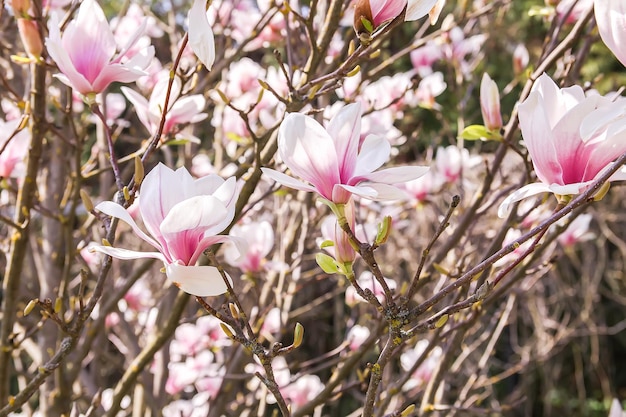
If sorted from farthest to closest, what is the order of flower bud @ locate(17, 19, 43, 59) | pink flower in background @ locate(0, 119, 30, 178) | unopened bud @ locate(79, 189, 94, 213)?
pink flower in background @ locate(0, 119, 30, 178) < flower bud @ locate(17, 19, 43, 59) < unopened bud @ locate(79, 189, 94, 213)

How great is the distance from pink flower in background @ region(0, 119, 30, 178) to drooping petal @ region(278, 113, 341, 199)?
67 cm

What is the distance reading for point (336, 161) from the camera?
2.08ft

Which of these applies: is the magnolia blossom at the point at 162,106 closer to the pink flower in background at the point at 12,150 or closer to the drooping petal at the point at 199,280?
the pink flower in background at the point at 12,150

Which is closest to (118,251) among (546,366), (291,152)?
(291,152)

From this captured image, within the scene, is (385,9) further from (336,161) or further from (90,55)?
(90,55)

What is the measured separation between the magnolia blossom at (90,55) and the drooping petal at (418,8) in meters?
0.35

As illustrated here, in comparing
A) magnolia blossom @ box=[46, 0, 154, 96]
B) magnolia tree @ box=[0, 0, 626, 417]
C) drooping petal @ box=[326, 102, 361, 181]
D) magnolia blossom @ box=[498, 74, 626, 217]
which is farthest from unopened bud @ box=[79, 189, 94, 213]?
magnolia blossom @ box=[498, 74, 626, 217]

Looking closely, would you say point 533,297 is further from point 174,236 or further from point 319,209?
point 174,236

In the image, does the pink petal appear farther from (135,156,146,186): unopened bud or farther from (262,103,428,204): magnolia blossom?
(135,156,146,186): unopened bud

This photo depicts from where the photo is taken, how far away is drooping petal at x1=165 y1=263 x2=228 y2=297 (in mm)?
627

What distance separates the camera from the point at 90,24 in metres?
0.86

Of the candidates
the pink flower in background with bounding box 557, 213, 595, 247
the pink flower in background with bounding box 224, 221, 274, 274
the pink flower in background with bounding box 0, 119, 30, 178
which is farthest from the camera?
the pink flower in background with bounding box 557, 213, 595, 247

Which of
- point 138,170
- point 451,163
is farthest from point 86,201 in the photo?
point 451,163

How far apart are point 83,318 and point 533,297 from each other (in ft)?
14.1
